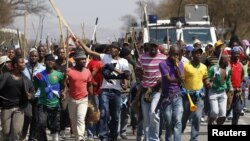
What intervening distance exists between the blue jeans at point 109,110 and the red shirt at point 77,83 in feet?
2.22

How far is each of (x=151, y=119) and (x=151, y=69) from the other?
79 cm

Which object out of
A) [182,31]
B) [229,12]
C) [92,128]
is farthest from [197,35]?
→ [229,12]

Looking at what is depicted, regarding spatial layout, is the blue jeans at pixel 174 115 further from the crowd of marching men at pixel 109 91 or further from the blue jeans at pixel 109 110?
the blue jeans at pixel 109 110

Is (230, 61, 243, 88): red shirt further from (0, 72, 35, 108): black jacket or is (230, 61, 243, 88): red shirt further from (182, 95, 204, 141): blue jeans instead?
(0, 72, 35, 108): black jacket

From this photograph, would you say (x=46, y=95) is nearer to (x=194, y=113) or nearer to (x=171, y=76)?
(x=171, y=76)

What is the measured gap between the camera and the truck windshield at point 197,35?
22.1 meters

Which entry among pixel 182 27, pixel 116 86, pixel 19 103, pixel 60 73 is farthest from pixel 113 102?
pixel 182 27

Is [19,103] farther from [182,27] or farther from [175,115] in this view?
[182,27]

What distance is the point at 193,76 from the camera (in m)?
12.6

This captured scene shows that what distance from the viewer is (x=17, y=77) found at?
38.0 feet

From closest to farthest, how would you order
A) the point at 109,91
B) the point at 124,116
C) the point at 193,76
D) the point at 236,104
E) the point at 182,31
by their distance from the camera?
the point at 193,76
the point at 109,91
the point at 236,104
the point at 124,116
the point at 182,31

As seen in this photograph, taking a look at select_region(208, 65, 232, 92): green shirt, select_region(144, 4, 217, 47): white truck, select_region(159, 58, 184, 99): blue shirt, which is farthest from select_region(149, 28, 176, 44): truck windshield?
select_region(159, 58, 184, 99): blue shirt

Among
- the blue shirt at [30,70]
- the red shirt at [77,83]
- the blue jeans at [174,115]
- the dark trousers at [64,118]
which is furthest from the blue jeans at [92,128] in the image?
the blue jeans at [174,115]

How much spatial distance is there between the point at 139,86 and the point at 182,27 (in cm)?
957
